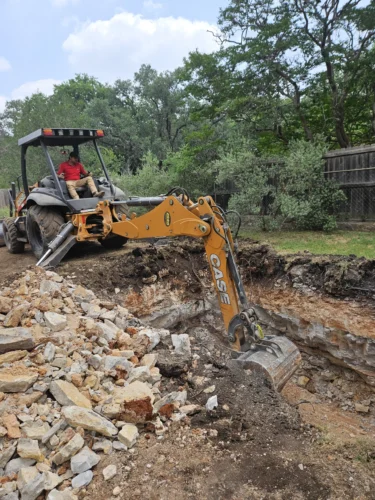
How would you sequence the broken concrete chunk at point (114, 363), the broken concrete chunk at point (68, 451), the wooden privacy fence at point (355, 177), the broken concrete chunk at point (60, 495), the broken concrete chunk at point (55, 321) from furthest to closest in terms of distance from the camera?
the wooden privacy fence at point (355, 177) → the broken concrete chunk at point (55, 321) → the broken concrete chunk at point (114, 363) → the broken concrete chunk at point (68, 451) → the broken concrete chunk at point (60, 495)

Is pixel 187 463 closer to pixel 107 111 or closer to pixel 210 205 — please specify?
pixel 210 205

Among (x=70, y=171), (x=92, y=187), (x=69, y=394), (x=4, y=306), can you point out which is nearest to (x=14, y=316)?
(x=4, y=306)

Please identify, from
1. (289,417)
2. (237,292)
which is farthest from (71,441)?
(237,292)

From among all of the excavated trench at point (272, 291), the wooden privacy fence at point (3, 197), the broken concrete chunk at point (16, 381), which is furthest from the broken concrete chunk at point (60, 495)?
the wooden privacy fence at point (3, 197)

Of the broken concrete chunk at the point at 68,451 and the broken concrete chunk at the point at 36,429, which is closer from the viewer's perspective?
the broken concrete chunk at the point at 68,451

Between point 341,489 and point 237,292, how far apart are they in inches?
77.5

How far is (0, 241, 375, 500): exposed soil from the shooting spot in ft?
8.22

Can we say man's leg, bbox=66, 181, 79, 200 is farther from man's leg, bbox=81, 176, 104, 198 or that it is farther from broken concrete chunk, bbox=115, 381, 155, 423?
broken concrete chunk, bbox=115, 381, 155, 423

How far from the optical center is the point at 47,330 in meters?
3.88

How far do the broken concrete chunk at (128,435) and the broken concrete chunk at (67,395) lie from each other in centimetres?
35

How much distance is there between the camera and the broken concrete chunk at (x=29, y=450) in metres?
2.54

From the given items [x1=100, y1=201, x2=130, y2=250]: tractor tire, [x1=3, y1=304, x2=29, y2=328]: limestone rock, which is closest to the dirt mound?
[x1=100, y1=201, x2=130, y2=250]: tractor tire

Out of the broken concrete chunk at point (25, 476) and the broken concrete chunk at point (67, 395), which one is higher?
the broken concrete chunk at point (67, 395)

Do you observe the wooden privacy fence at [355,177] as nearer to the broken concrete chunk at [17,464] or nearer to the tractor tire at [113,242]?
the tractor tire at [113,242]
